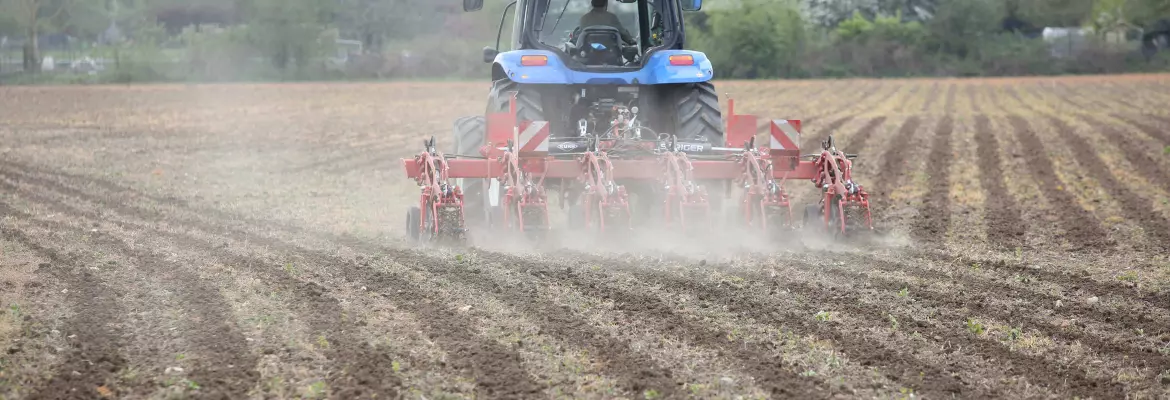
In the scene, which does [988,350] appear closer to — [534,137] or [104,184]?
[534,137]

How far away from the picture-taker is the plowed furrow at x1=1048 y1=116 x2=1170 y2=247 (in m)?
9.80

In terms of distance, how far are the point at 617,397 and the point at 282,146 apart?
49.5ft

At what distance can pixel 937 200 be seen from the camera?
1234cm

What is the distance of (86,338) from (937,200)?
28.8 ft

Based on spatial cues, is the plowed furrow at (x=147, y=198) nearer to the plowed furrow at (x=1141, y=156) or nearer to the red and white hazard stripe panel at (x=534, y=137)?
the red and white hazard stripe panel at (x=534, y=137)

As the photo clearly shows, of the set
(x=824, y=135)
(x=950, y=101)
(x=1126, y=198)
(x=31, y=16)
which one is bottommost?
(x=1126, y=198)

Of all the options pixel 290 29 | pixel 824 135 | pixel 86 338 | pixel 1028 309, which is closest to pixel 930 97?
pixel 824 135

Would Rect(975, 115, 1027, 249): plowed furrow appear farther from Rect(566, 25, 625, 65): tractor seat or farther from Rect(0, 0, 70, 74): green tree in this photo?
Rect(0, 0, 70, 74): green tree

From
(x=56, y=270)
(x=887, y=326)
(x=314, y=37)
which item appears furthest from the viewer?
(x=314, y=37)

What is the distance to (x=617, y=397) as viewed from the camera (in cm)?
486

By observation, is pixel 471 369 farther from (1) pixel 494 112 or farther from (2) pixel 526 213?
(1) pixel 494 112

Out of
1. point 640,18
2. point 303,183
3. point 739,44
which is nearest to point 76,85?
point 739,44

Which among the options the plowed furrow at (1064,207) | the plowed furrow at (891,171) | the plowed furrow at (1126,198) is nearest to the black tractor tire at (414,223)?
the plowed furrow at (891,171)

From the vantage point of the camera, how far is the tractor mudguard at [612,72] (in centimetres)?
899
